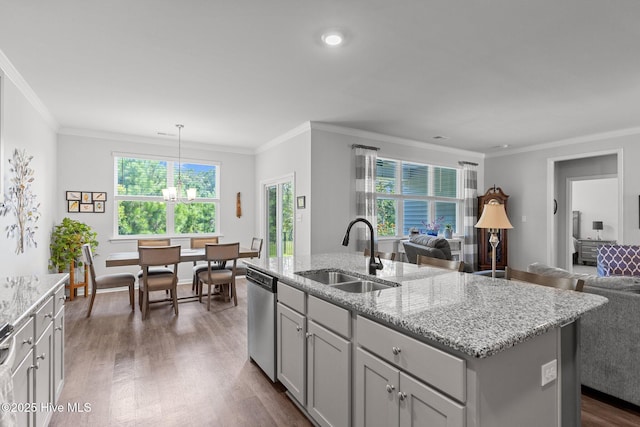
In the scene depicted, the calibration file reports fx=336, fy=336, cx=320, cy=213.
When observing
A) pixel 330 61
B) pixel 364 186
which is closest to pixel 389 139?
pixel 364 186

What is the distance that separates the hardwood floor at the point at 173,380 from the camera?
2.16 meters

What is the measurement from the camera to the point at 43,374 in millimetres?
1827

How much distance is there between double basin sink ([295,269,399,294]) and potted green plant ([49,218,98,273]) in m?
4.35

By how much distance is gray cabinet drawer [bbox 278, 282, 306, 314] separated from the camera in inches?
83.3

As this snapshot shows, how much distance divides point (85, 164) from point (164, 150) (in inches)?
49.1

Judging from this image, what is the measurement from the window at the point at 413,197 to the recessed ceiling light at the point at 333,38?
11.6ft

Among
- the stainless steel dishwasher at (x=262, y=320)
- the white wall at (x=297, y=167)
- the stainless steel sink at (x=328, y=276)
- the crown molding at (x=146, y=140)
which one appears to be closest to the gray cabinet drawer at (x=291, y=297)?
the stainless steel dishwasher at (x=262, y=320)

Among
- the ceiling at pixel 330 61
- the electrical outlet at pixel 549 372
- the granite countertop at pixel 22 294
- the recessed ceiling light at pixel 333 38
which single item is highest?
the ceiling at pixel 330 61

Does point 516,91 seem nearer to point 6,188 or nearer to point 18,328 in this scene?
point 18,328

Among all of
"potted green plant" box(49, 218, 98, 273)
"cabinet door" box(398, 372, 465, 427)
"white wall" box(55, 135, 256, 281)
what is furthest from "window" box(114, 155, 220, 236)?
"cabinet door" box(398, 372, 465, 427)

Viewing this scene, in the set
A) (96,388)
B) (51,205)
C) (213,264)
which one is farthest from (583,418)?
(51,205)

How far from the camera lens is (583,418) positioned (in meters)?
2.13

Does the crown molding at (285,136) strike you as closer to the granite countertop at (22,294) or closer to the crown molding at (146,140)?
the crown molding at (146,140)

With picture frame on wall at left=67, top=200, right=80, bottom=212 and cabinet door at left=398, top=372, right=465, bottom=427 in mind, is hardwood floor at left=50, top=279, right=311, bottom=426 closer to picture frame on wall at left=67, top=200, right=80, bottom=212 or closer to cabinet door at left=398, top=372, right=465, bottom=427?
cabinet door at left=398, top=372, right=465, bottom=427
